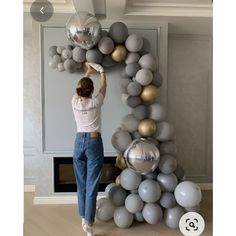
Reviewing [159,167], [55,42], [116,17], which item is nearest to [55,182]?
[159,167]

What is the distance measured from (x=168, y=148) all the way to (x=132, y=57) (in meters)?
0.60

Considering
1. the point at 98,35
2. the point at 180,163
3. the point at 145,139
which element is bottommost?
the point at 180,163

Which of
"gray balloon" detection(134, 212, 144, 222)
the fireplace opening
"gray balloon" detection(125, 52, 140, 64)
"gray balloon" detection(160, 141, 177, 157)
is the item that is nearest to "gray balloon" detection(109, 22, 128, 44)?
"gray balloon" detection(125, 52, 140, 64)

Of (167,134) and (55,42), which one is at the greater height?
(55,42)

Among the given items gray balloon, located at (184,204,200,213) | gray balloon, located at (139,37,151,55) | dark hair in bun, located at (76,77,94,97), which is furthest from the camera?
gray balloon, located at (139,37,151,55)

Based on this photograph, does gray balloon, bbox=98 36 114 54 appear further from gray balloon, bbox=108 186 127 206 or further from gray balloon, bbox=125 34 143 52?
gray balloon, bbox=108 186 127 206

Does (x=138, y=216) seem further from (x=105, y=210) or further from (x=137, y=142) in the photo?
(x=137, y=142)

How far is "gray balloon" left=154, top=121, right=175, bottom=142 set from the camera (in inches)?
72.6

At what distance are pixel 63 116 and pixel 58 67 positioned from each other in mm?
335

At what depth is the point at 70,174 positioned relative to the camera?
217cm

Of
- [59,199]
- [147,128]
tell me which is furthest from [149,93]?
[59,199]
